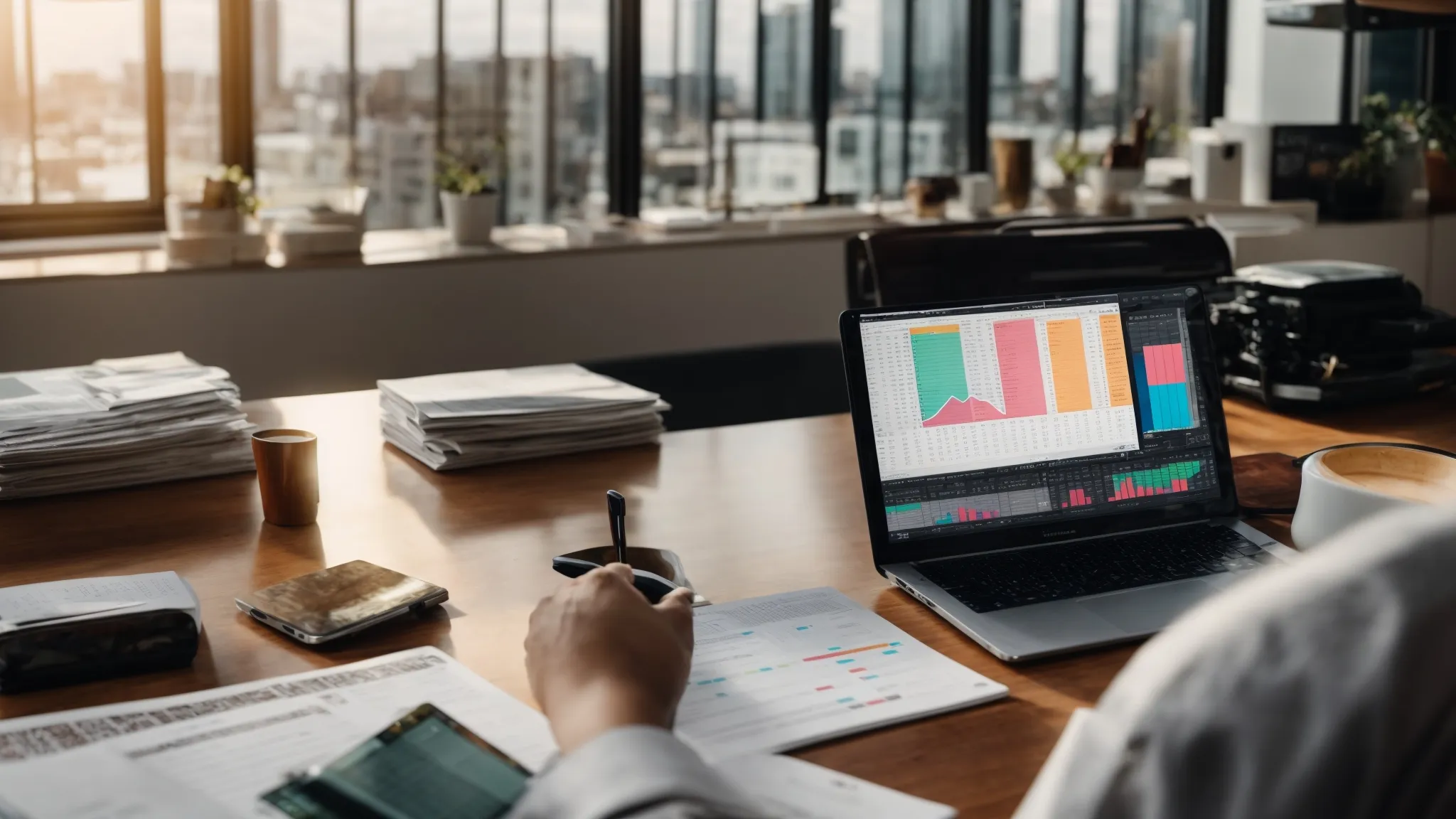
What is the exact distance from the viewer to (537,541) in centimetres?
157

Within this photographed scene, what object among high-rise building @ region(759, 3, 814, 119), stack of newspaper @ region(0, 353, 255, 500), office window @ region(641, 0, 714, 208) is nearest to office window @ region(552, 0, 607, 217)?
office window @ region(641, 0, 714, 208)

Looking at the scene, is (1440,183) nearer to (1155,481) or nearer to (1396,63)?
(1396,63)

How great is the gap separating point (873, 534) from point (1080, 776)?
915 millimetres

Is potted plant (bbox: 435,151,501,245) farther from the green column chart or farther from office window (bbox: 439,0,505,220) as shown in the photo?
the green column chart

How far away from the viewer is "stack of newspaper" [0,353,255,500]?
1716 millimetres

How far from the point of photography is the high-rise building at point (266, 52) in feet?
12.5

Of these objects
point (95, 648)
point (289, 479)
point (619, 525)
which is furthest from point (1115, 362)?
point (95, 648)

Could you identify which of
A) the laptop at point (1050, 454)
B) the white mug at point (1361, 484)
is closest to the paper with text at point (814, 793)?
the laptop at point (1050, 454)

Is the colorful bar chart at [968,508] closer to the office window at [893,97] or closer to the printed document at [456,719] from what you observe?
the printed document at [456,719]

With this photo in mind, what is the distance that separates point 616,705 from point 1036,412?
2.30ft

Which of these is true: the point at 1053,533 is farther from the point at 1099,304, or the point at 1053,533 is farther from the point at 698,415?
the point at 698,415

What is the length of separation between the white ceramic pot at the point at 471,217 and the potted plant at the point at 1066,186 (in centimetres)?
181

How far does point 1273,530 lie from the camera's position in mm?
1602

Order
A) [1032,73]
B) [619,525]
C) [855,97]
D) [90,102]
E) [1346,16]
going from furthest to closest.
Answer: [1032,73], [855,97], [90,102], [1346,16], [619,525]
